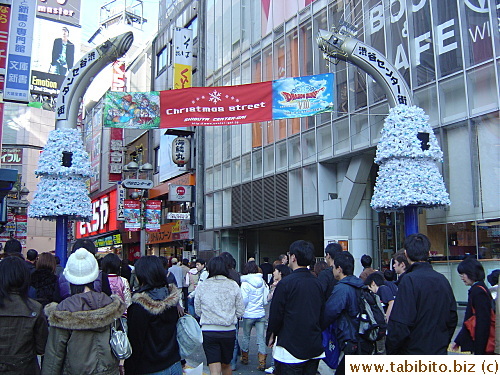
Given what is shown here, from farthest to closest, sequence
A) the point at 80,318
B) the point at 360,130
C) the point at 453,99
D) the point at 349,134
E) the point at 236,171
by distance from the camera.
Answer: the point at 236,171, the point at 349,134, the point at 360,130, the point at 453,99, the point at 80,318

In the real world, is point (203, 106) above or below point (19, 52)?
below

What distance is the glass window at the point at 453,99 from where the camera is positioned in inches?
534

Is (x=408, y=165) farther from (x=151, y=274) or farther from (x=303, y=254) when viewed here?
(x=151, y=274)

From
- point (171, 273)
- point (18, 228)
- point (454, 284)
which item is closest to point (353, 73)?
point (454, 284)

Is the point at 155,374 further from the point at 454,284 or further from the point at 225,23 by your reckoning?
the point at 225,23

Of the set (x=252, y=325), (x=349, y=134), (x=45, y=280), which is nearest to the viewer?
(x=45, y=280)

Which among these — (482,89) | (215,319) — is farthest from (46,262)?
(482,89)

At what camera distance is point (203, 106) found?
13648 millimetres

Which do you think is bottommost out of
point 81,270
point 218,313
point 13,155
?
point 218,313

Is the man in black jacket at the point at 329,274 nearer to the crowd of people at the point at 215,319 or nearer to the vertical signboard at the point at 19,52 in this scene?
the crowd of people at the point at 215,319

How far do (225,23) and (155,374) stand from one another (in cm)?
2505

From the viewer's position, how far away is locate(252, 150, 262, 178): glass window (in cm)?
2314

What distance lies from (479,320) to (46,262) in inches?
206

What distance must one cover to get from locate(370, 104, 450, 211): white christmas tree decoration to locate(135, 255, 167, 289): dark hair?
20.7 ft
